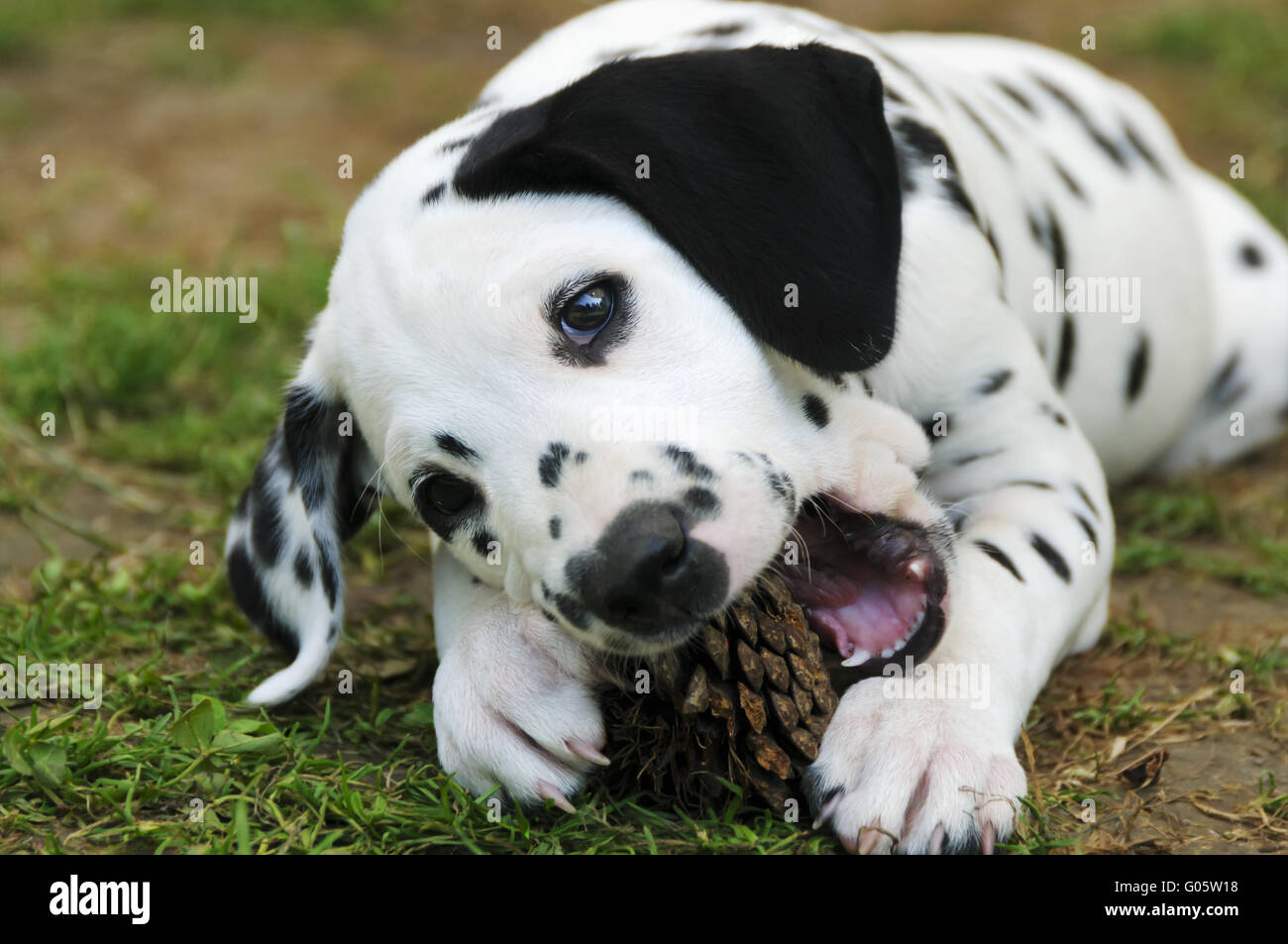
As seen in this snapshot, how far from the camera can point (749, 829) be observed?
9.70 ft

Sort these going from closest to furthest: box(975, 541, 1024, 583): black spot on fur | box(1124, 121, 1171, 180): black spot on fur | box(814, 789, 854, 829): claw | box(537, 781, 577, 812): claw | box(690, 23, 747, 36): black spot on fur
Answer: box(814, 789, 854, 829): claw, box(537, 781, 577, 812): claw, box(975, 541, 1024, 583): black spot on fur, box(690, 23, 747, 36): black spot on fur, box(1124, 121, 1171, 180): black spot on fur

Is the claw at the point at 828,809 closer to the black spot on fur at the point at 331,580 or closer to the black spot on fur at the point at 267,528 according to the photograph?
the black spot on fur at the point at 331,580

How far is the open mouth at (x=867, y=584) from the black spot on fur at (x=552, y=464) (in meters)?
0.58

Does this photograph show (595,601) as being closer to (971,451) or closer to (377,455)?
(377,455)

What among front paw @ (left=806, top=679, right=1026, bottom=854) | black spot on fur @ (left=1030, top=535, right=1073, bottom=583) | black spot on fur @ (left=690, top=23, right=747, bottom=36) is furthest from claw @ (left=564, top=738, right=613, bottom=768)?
black spot on fur @ (left=690, top=23, right=747, bottom=36)

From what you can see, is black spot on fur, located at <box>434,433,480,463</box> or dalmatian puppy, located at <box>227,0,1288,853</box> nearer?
dalmatian puppy, located at <box>227,0,1288,853</box>

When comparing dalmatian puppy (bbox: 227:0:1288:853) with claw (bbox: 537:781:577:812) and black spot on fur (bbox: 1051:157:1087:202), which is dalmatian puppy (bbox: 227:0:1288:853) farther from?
black spot on fur (bbox: 1051:157:1087:202)

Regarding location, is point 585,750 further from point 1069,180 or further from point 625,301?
point 1069,180

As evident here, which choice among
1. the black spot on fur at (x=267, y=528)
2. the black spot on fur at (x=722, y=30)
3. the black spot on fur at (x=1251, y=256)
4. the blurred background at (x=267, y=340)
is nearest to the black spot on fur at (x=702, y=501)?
the blurred background at (x=267, y=340)

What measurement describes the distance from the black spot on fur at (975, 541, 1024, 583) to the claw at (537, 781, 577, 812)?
1.20 meters

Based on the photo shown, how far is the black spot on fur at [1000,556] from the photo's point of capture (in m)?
3.49

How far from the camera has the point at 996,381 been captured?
3.83 metres

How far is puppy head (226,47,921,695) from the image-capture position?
2951 millimetres
